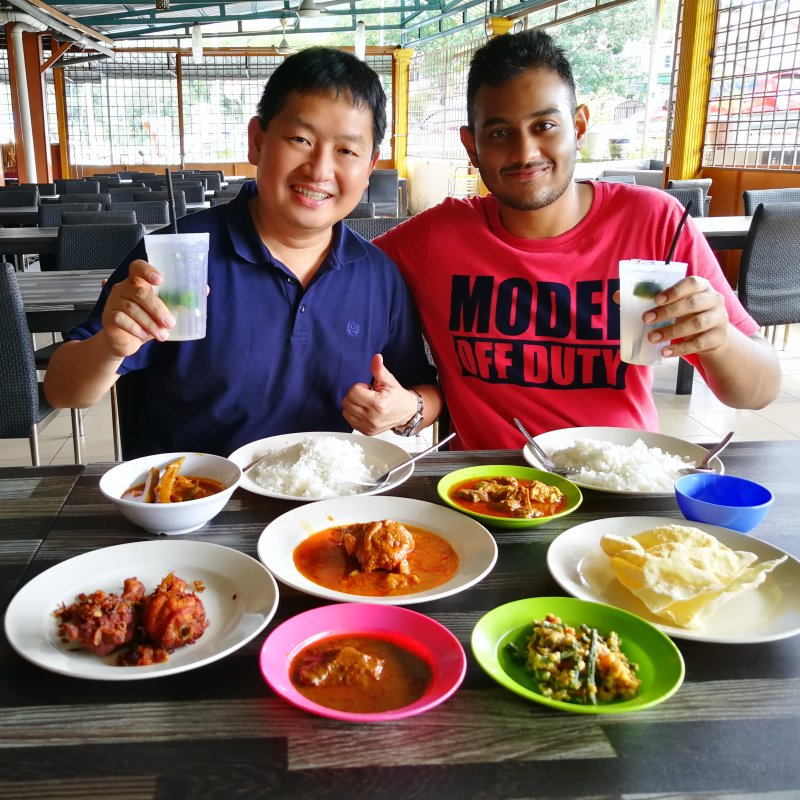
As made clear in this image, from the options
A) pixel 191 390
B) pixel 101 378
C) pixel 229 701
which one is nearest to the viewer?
pixel 229 701

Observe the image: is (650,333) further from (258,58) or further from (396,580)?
(258,58)

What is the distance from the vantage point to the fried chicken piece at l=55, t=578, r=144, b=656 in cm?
85

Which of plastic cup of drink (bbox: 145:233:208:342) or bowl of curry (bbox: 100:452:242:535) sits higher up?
plastic cup of drink (bbox: 145:233:208:342)

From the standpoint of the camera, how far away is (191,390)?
183 cm

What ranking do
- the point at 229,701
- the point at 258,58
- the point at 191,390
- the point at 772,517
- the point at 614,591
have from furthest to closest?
the point at 258,58, the point at 191,390, the point at 772,517, the point at 614,591, the point at 229,701

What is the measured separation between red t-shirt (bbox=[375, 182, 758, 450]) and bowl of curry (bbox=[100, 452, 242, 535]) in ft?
2.69

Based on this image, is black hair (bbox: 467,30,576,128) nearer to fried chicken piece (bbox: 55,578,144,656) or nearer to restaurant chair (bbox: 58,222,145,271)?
fried chicken piece (bbox: 55,578,144,656)

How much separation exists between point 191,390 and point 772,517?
1.29 metres

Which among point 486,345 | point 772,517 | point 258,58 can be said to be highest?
point 258,58

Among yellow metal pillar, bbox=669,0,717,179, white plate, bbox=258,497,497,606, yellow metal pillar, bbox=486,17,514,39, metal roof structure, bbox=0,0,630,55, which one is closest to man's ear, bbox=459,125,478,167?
white plate, bbox=258,497,497,606

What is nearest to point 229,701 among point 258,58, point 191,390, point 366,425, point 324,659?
point 324,659

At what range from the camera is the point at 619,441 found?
1.63 metres

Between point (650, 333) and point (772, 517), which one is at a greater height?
point (650, 333)

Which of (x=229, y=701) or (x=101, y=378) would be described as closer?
(x=229, y=701)
